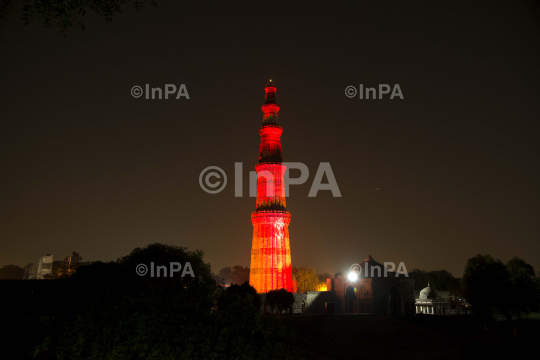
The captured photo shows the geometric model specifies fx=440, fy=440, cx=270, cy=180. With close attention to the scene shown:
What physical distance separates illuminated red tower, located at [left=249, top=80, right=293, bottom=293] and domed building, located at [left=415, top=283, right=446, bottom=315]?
2454cm

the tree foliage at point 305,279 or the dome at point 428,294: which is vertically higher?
the tree foliage at point 305,279

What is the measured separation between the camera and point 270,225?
65.2 meters

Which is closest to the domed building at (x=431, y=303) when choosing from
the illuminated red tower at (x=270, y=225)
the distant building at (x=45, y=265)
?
the illuminated red tower at (x=270, y=225)

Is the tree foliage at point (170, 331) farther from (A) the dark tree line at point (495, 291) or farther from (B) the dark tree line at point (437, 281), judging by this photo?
(B) the dark tree line at point (437, 281)

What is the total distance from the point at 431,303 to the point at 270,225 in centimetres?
3073

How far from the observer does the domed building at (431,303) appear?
72.7m

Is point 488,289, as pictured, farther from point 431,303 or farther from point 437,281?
point 437,281

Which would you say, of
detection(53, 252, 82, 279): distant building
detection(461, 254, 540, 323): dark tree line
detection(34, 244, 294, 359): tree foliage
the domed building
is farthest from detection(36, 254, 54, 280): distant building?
detection(34, 244, 294, 359): tree foliage

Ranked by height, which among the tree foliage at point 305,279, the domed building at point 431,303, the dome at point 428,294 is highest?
the tree foliage at point 305,279

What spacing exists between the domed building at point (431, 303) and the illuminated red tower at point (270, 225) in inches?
966

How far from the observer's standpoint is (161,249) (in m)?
47.0

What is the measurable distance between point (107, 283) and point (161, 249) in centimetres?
1548

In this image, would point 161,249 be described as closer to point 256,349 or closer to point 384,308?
point 384,308

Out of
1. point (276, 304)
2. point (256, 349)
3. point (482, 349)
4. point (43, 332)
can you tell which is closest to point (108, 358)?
point (256, 349)
